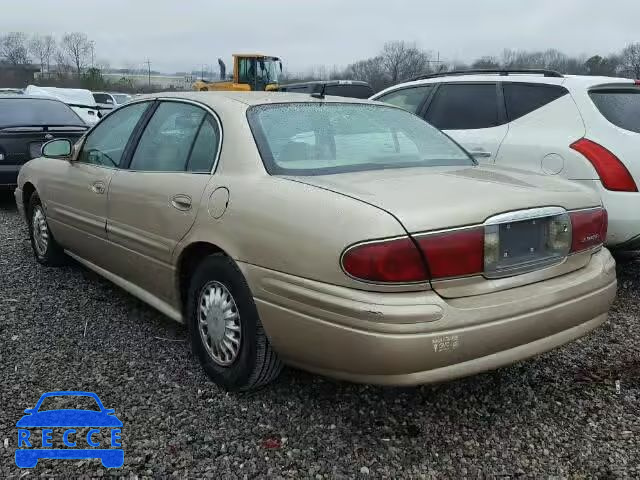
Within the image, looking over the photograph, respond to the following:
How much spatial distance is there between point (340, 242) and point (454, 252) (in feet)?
1.41

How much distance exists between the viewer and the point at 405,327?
7.23 feet

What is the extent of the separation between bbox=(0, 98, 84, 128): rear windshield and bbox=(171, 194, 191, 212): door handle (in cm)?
552

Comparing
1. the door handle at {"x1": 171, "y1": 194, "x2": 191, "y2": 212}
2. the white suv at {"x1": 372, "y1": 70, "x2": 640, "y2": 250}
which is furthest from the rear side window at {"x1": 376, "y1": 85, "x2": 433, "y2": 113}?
the door handle at {"x1": 171, "y1": 194, "x2": 191, "y2": 212}

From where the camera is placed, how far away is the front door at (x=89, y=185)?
151 inches

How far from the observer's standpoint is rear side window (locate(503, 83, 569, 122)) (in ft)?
15.5

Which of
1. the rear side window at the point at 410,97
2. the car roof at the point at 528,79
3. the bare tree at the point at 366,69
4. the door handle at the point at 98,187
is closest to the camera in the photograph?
the door handle at the point at 98,187

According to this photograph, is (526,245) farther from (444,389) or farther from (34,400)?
(34,400)

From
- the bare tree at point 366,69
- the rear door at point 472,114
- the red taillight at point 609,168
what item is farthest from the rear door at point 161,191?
the bare tree at point 366,69

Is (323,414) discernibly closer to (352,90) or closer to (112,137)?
(112,137)

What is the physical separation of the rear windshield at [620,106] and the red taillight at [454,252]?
2.56m

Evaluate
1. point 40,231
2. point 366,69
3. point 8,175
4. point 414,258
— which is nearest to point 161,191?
point 414,258

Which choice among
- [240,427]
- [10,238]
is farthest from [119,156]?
[10,238]

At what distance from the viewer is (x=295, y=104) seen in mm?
3346

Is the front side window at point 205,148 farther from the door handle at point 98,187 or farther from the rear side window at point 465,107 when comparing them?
the rear side window at point 465,107
